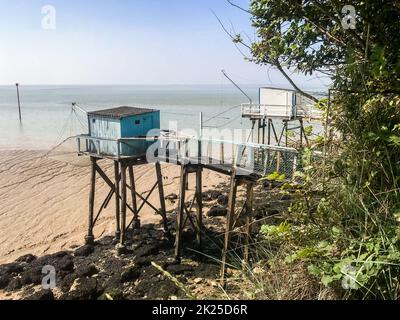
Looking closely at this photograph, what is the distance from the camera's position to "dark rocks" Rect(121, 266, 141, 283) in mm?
9391

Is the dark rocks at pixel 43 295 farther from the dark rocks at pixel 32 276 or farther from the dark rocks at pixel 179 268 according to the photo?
the dark rocks at pixel 179 268

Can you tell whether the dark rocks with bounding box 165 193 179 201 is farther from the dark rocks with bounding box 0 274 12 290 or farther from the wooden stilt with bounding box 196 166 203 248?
the dark rocks with bounding box 0 274 12 290

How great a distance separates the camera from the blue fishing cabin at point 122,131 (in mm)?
11203

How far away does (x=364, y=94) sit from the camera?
329 centimetres

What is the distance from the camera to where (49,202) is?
16.4 m

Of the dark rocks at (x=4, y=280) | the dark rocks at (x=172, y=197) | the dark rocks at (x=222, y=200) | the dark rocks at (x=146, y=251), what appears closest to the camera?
the dark rocks at (x=4, y=280)

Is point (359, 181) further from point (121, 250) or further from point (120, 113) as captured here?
point (120, 113)

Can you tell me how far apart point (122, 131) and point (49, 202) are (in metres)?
7.41

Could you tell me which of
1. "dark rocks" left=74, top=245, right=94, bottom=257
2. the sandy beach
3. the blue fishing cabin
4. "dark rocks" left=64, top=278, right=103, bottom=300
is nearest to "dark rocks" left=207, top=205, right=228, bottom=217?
the sandy beach

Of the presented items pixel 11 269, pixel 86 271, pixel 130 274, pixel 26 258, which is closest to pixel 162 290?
pixel 130 274

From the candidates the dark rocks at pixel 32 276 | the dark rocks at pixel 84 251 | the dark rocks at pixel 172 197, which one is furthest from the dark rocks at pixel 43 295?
the dark rocks at pixel 172 197

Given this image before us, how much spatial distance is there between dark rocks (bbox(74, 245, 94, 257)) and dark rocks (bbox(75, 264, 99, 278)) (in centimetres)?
93

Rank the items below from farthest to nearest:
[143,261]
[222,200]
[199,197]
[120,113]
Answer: [222,200] < [120,113] < [199,197] < [143,261]

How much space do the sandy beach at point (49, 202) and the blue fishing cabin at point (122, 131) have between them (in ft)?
11.3
